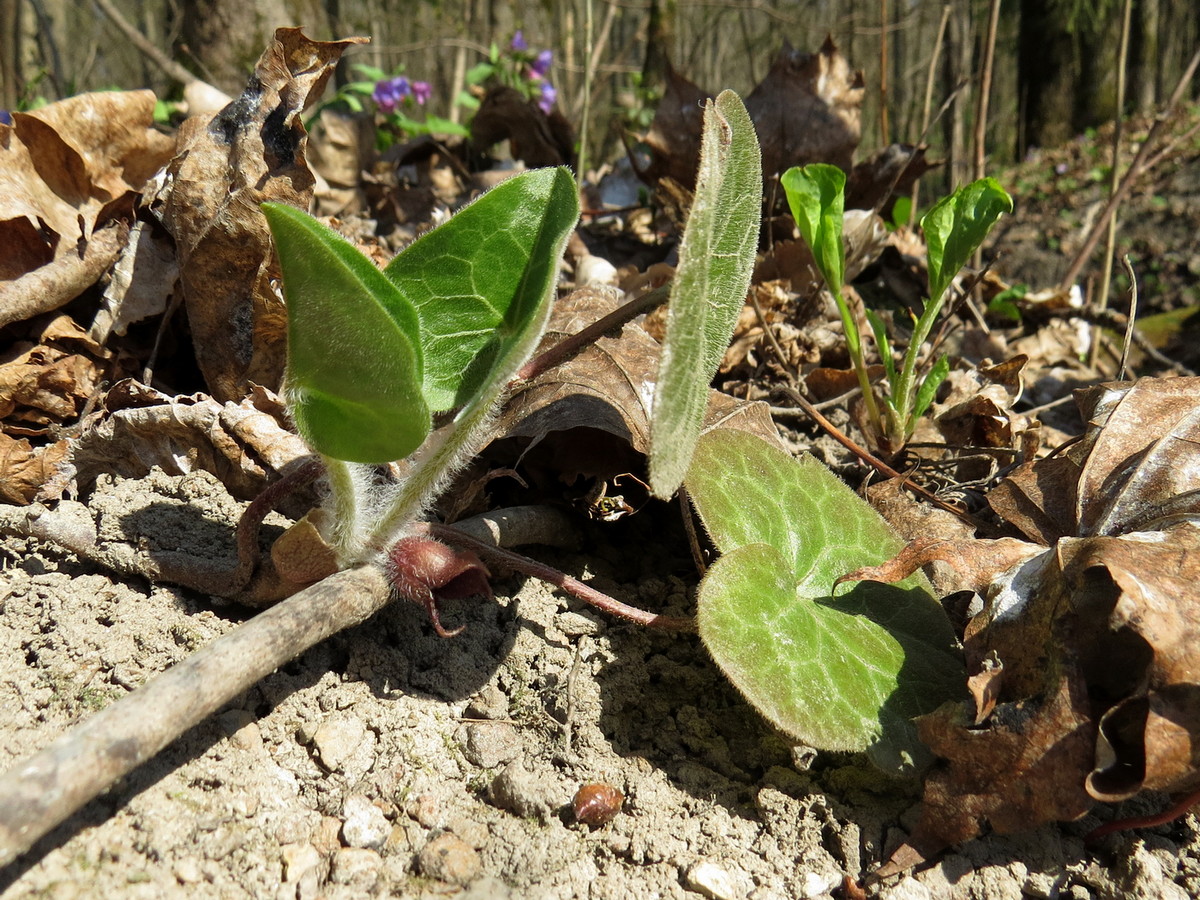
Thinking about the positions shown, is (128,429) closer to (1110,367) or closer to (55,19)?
(1110,367)

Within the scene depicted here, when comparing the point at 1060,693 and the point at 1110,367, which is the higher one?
the point at 1060,693

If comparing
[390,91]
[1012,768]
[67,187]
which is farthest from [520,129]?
[1012,768]

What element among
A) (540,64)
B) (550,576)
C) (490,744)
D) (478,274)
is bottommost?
(490,744)

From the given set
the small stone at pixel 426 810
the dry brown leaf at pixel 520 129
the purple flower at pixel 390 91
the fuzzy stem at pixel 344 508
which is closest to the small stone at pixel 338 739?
the small stone at pixel 426 810

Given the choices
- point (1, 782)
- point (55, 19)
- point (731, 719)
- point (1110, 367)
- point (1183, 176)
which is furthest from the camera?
point (55, 19)

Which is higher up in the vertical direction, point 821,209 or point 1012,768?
point 821,209

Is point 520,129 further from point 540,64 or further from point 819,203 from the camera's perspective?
point 819,203

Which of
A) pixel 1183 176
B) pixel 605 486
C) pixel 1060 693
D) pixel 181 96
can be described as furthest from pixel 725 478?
pixel 1183 176
